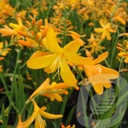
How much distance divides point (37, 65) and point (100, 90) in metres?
0.19

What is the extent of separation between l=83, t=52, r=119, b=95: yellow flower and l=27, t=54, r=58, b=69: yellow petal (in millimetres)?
96

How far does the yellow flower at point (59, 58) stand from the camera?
2.62 ft

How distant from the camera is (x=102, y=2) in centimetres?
320

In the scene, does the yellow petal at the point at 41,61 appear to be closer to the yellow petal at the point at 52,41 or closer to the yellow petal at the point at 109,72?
the yellow petal at the point at 52,41

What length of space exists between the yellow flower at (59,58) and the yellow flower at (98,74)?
35 millimetres

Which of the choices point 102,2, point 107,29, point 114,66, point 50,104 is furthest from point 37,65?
point 102,2

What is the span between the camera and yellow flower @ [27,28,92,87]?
2.62 feet

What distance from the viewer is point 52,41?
0.80m

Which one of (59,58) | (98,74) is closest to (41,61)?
(59,58)

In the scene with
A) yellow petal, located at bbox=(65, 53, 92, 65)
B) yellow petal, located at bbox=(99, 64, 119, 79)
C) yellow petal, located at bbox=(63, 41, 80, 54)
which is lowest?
yellow petal, located at bbox=(99, 64, 119, 79)

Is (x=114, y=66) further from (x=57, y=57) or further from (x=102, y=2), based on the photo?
(x=57, y=57)

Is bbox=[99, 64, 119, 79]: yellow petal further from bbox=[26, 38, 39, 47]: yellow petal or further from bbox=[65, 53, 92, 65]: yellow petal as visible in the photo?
bbox=[26, 38, 39, 47]: yellow petal

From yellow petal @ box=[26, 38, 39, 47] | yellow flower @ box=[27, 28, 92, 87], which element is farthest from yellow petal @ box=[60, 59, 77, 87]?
yellow petal @ box=[26, 38, 39, 47]

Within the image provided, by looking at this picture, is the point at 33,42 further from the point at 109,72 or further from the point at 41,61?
the point at 109,72
